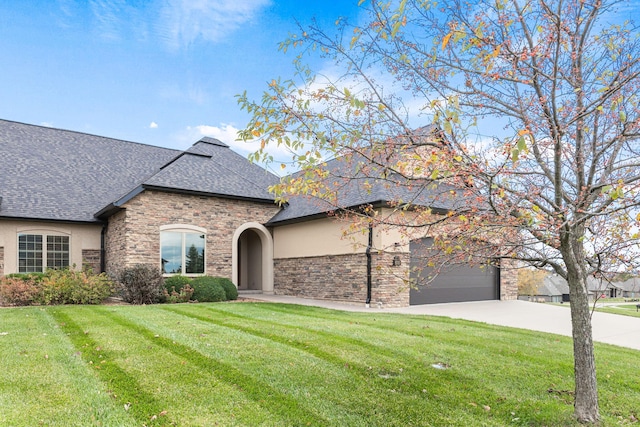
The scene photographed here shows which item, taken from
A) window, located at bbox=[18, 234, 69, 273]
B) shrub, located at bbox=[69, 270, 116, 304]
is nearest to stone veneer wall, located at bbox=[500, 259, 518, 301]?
shrub, located at bbox=[69, 270, 116, 304]

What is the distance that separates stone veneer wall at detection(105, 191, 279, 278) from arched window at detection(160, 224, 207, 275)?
0.20 metres

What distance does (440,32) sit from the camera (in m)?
3.96

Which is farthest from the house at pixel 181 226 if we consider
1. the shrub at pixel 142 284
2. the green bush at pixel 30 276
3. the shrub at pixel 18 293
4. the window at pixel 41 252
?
the shrub at pixel 18 293

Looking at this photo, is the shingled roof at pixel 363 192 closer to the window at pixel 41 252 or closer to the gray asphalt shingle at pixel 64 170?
the gray asphalt shingle at pixel 64 170

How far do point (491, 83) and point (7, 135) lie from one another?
21.4 m

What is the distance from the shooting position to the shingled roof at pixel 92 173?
15594 millimetres

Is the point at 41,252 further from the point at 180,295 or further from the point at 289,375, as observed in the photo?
the point at 289,375

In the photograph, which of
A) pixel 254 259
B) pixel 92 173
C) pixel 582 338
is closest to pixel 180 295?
pixel 254 259

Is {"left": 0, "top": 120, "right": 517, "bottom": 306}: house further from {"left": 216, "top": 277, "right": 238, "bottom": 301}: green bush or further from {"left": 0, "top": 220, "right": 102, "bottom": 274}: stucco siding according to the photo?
{"left": 216, "top": 277, "right": 238, "bottom": 301}: green bush

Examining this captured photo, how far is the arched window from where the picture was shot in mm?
15414

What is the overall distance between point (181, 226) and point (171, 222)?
40 cm

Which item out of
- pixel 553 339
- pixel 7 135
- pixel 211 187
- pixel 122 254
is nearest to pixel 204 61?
pixel 211 187

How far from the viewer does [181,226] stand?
15.7 m

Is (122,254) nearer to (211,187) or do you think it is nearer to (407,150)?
(211,187)
